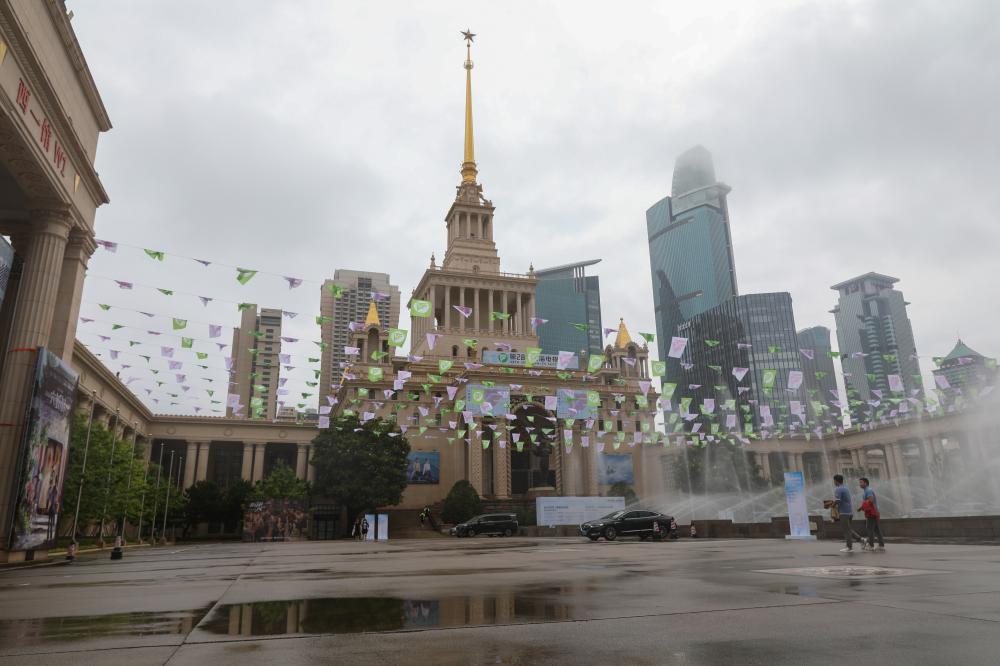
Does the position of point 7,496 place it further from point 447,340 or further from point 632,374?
point 632,374

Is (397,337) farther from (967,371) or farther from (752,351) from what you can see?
(752,351)

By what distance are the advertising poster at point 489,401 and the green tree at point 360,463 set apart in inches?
300

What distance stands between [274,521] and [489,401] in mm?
20314

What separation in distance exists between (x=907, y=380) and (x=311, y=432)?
456 feet

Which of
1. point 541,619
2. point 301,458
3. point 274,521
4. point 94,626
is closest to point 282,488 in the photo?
point 274,521

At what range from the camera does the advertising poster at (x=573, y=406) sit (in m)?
55.9

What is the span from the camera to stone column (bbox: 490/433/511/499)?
194 ft

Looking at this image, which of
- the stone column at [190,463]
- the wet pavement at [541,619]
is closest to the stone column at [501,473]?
the stone column at [190,463]

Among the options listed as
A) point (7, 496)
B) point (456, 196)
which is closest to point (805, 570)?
point (7, 496)

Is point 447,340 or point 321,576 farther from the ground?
point 447,340

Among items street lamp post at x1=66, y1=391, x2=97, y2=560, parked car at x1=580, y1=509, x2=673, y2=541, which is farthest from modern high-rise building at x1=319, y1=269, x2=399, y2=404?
parked car at x1=580, y1=509, x2=673, y2=541

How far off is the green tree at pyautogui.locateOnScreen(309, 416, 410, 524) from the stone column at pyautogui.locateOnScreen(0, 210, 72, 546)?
3113cm

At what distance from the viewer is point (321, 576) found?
1184cm

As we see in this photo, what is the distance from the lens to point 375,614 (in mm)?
6496
